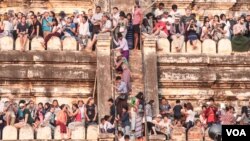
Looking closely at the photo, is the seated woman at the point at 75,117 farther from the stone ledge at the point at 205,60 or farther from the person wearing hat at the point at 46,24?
the stone ledge at the point at 205,60

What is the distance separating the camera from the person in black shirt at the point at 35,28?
31922mm

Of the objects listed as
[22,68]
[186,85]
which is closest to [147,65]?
[186,85]

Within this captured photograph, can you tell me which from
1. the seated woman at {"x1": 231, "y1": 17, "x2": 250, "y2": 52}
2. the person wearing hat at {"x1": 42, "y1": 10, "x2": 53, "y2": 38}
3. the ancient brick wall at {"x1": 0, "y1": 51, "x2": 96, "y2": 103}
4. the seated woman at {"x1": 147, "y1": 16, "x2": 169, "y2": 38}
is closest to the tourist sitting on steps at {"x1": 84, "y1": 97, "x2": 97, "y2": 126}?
the ancient brick wall at {"x1": 0, "y1": 51, "x2": 96, "y2": 103}

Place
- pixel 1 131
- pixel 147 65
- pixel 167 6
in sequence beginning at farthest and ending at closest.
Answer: pixel 167 6
pixel 147 65
pixel 1 131

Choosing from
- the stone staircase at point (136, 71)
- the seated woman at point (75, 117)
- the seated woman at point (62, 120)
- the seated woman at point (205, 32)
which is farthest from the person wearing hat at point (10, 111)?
the seated woman at point (205, 32)

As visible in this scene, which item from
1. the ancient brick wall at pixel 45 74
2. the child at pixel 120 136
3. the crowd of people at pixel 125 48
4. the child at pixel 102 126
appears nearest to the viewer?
the child at pixel 120 136

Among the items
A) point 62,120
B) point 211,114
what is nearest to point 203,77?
point 211,114

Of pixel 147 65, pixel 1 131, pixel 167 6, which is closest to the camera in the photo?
pixel 1 131

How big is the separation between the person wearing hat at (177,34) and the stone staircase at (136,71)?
3.85 ft

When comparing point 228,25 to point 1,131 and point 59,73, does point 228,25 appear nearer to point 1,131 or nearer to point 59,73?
point 59,73

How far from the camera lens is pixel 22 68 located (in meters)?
31.7

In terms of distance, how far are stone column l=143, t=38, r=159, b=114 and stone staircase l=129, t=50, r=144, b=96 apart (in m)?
0.13

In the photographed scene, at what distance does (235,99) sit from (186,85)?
159cm

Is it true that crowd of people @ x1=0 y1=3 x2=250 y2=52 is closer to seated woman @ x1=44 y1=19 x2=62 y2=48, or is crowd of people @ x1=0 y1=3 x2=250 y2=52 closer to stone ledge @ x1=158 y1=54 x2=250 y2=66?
seated woman @ x1=44 y1=19 x2=62 y2=48
